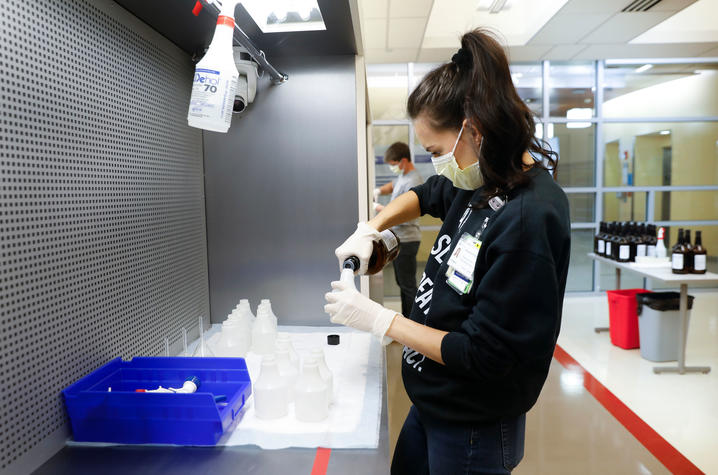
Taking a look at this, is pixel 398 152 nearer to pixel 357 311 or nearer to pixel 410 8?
pixel 410 8

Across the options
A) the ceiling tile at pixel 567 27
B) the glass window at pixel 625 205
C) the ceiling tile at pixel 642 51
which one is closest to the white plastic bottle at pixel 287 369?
the ceiling tile at pixel 567 27

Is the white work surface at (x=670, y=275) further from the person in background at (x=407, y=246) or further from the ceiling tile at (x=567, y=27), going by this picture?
the ceiling tile at (x=567, y=27)

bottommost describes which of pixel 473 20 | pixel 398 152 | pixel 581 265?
pixel 581 265

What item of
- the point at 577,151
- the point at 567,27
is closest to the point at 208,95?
the point at 567,27

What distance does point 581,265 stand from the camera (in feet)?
18.7

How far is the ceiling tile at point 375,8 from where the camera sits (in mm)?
3546

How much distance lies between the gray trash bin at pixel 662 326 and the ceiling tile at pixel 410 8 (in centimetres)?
289

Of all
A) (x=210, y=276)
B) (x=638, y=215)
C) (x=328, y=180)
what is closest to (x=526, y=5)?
Answer: (x=638, y=215)

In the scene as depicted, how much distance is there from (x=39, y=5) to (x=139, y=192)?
20.5 inches

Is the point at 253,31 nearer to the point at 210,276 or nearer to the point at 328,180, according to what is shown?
the point at 328,180


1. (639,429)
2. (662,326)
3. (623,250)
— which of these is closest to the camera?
(639,429)

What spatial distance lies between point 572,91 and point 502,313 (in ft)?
18.8

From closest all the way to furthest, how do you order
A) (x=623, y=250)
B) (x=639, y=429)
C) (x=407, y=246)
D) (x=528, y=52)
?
(x=639, y=429) < (x=623, y=250) < (x=407, y=246) < (x=528, y=52)

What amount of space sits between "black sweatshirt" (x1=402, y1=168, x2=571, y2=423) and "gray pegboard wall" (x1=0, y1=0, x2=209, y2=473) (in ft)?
2.66
